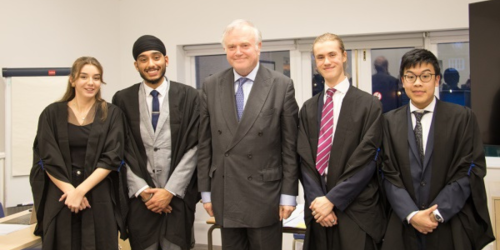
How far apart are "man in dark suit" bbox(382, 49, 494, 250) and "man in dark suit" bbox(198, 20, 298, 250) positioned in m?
0.51

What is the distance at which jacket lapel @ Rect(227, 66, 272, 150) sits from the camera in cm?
231

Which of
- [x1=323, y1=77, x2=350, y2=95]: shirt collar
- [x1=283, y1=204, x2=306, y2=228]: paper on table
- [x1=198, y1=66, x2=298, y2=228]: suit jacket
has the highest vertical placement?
[x1=323, y1=77, x2=350, y2=95]: shirt collar

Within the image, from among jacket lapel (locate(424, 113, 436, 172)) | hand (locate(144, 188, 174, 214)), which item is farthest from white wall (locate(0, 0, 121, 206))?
jacket lapel (locate(424, 113, 436, 172))

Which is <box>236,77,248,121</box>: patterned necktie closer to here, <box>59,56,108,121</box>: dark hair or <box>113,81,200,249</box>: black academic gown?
<box>113,81,200,249</box>: black academic gown

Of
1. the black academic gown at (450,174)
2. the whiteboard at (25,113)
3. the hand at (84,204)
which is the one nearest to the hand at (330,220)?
the black academic gown at (450,174)

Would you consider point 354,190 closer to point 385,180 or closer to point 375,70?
point 385,180

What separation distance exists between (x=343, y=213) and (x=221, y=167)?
64cm

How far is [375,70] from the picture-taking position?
183 inches

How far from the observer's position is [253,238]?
231cm

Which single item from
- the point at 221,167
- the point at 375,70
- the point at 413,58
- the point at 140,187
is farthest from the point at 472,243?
the point at 375,70

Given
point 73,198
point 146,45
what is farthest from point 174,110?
point 73,198

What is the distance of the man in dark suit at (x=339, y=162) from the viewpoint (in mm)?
2240

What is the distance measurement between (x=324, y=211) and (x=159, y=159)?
997 millimetres

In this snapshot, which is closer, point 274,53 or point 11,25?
point 11,25
